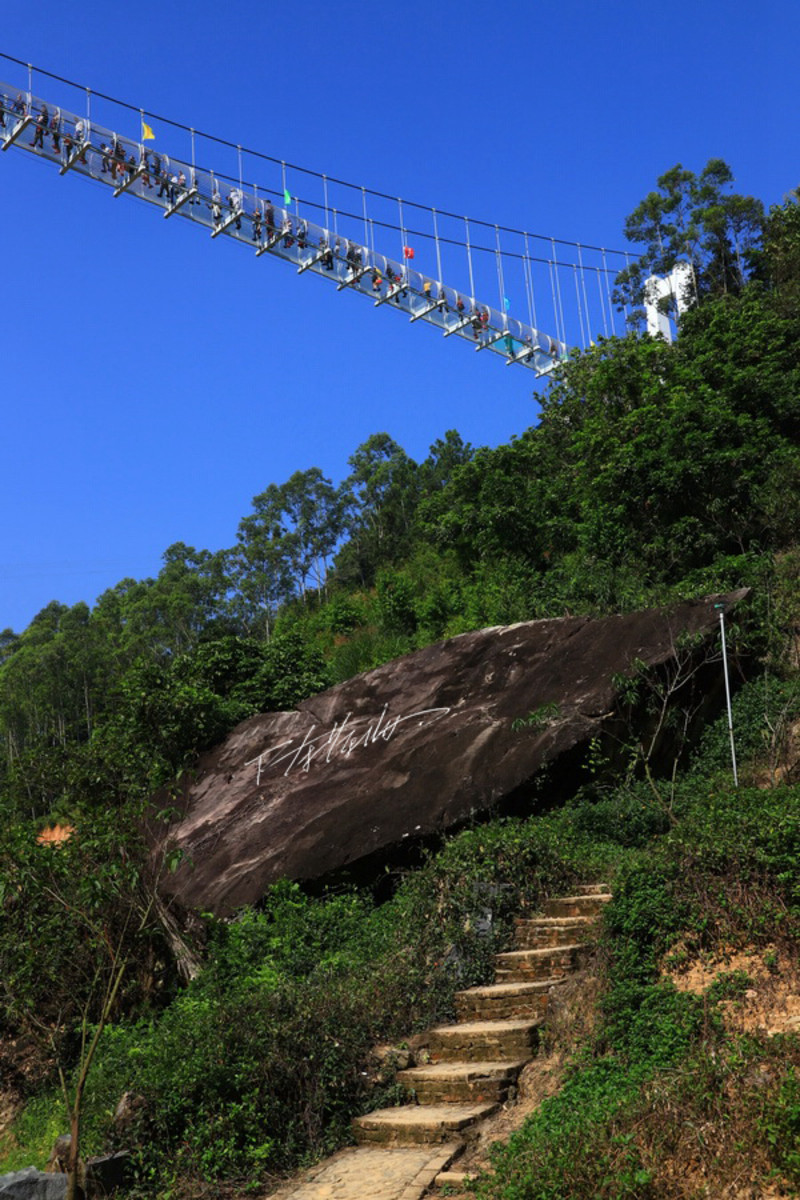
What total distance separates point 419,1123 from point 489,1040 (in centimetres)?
95

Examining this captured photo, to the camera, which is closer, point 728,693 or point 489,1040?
point 489,1040

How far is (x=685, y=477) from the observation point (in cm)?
1700

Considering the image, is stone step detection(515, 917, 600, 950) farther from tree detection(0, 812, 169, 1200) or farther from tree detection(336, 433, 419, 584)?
tree detection(336, 433, 419, 584)

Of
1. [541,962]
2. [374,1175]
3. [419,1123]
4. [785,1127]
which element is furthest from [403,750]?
[785,1127]

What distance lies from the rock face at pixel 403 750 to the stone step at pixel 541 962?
2825 millimetres

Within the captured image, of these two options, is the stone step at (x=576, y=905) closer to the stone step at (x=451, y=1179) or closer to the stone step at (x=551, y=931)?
the stone step at (x=551, y=931)

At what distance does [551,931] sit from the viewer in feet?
25.9

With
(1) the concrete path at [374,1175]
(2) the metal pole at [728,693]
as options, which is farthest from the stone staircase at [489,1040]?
(2) the metal pole at [728,693]

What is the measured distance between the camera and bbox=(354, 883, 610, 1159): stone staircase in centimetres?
598

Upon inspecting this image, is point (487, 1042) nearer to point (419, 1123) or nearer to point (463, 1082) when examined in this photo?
point (463, 1082)

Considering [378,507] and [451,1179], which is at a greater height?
[378,507]

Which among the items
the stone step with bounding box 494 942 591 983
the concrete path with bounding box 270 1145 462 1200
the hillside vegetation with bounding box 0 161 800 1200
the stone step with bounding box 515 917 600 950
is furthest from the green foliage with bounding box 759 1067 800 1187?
the stone step with bounding box 515 917 600 950

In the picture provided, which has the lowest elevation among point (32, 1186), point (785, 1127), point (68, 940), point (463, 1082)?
point (463, 1082)

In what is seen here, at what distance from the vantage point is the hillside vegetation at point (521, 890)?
17.6 feet
